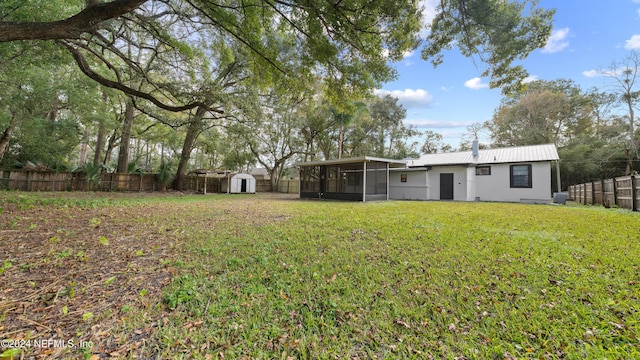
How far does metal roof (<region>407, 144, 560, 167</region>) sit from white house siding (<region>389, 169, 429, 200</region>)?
0.71 m

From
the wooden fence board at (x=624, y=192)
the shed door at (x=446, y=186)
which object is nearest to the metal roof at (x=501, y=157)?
the shed door at (x=446, y=186)

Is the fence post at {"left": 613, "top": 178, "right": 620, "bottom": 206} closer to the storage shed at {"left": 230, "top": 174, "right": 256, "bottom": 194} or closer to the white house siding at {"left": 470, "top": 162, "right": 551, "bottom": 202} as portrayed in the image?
the white house siding at {"left": 470, "top": 162, "right": 551, "bottom": 202}

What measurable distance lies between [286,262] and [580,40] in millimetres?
13986

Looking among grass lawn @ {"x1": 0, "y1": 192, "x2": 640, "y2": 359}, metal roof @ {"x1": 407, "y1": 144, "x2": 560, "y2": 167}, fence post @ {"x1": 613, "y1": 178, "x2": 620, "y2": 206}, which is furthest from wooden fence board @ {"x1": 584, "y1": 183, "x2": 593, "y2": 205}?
grass lawn @ {"x1": 0, "y1": 192, "x2": 640, "y2": 359}

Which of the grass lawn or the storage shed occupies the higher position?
the storage shed

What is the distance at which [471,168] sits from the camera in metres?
14.1

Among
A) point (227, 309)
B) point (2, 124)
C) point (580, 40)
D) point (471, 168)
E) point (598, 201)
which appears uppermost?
point (580, 40)

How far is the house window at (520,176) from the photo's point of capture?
12.4 m

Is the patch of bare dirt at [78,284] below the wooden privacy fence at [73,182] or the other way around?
below

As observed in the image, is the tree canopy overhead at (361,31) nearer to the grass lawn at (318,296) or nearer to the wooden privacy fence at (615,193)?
the grass lawn at (318,296)

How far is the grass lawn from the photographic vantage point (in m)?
1.78

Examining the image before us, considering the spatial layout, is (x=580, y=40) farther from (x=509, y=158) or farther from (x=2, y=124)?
(x=2, y=124)

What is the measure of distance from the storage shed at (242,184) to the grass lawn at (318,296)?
14.9m

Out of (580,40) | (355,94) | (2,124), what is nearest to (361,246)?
(355,94)
